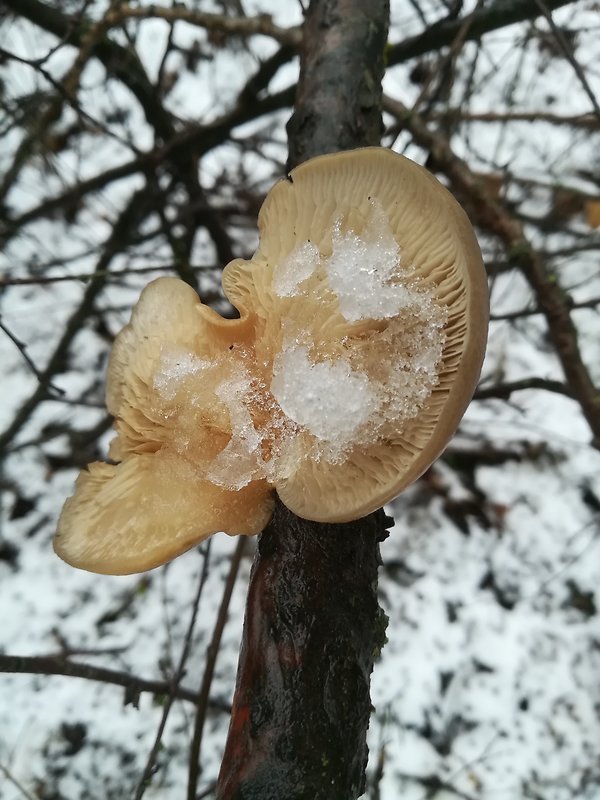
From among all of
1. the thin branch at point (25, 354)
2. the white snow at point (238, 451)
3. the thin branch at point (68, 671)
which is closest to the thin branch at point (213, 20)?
the thin branch at point (25, 354)

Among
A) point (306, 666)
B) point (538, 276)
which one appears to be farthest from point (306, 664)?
point (538, 276)

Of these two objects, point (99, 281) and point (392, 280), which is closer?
point (392, 280)

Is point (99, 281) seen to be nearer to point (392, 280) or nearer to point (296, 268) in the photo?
point (296, 268)

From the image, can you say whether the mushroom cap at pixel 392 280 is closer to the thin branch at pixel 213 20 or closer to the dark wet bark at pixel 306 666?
the dark wet bark at pixel 306 666

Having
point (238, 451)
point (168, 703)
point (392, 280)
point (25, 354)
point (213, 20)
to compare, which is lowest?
point (168, 703)

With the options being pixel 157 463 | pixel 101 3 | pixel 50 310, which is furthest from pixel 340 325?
pixel 101 3

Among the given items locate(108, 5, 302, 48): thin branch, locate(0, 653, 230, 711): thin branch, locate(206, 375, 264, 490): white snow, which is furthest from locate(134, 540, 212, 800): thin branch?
locate(108, 5, 302, 48): thin branch

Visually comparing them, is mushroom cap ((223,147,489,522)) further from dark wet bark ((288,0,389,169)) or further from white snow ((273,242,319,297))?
dark wet bark ((288,0,389,169))
